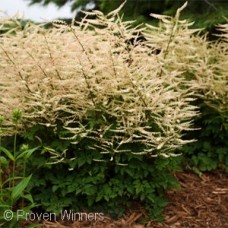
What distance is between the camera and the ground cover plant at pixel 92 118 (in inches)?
113

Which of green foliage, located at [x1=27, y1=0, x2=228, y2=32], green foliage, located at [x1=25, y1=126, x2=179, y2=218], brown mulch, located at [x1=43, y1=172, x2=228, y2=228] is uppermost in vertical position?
green foliage, located at [x1=27, y1=0, x2=228, y2=32]

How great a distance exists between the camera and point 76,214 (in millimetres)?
3031

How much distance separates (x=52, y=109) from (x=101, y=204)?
2.54ft

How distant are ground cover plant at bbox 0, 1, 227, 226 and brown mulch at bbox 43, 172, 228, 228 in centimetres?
10

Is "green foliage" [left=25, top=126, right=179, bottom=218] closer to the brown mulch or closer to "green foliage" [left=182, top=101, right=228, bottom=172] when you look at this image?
the brown mulch

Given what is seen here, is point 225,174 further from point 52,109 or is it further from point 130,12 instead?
point 130,12

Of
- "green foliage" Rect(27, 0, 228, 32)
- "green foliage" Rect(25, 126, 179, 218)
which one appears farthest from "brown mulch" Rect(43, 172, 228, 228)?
"green foliage" Rect(27, 0, 228, 32)

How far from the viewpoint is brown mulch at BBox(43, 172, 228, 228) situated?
9.91 feet

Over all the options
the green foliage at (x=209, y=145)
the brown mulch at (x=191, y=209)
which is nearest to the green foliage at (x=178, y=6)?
the green foliage at (x=209, y=145)

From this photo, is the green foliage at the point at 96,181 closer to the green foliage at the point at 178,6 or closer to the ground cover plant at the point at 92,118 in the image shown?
the ground cover plant at the point at 92,118

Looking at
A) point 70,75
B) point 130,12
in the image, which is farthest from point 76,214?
point 130,12

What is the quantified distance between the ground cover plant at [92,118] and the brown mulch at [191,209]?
0.33 ft

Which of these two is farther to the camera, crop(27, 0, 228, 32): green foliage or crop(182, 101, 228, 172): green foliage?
crop(27, 0, 228, 32): green foliage

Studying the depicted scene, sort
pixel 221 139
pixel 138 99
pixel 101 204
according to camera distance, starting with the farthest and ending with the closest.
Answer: pixel 221 139, pixel 101 204, pixel 138 99
